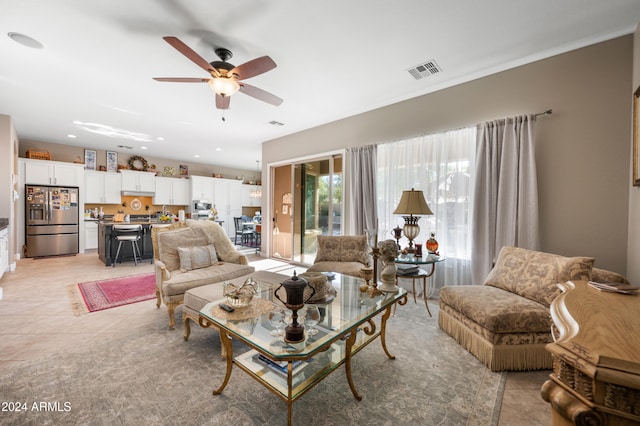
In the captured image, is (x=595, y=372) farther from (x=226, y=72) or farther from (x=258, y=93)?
(x=258, y=93)

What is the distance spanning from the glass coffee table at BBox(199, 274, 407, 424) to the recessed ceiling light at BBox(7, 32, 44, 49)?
3046mm

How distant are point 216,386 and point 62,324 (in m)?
2.09

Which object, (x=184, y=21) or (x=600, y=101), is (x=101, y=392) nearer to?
(x=184, y=21)

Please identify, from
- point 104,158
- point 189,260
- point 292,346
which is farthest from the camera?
point 104,158

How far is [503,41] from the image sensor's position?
2.45 meters

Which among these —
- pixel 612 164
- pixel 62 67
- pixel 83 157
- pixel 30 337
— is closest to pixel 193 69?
pixel 62 67

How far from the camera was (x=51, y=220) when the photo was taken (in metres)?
5.87

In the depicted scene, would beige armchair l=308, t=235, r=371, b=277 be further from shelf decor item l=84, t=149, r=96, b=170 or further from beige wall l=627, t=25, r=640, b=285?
shelf decor item l=84, t=149, r=96, b=170

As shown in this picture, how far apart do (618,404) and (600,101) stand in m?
3.09

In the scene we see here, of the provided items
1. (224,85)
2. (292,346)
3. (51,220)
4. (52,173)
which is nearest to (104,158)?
(52,173)

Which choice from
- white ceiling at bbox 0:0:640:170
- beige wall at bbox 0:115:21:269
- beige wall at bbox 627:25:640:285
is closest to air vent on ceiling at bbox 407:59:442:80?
white ceiling at bbox 0:0:640:170

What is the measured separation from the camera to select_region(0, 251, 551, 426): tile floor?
63.3 inches

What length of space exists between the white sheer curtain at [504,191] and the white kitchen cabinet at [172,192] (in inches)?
330

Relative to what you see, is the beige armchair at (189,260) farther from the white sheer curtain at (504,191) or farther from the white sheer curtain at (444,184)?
the white sheer curtain at (504,191)
